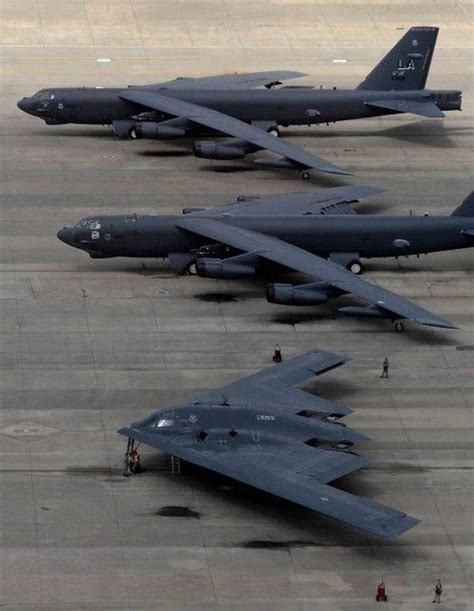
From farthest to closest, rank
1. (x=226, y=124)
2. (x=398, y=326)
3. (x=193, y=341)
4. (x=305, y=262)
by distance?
(x=226, y=124)
(x=305, y=262)
(x=398, y=326)
(x=193, y=341)

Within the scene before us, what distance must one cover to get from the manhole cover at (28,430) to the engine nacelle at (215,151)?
28346mm

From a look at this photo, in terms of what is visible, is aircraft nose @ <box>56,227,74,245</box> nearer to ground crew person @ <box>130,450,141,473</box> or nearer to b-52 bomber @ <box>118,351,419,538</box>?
b-52 bomber @ <box>118,351,419,538</box>

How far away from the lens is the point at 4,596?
61.4 m

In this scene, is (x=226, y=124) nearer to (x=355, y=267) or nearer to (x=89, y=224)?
(x=89, y=224)

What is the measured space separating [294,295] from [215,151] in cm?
1813

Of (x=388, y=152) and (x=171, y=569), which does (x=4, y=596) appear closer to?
(x=171, y=569)

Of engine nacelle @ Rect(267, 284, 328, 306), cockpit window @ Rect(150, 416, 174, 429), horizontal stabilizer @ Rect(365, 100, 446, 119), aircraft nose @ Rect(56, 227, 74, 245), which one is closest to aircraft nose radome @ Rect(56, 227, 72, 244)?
aircraft nose @ Rect(56, 227, 74, 245)

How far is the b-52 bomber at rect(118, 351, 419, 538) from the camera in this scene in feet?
214

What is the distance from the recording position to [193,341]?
79.5 metres

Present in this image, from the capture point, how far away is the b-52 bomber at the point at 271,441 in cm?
6531

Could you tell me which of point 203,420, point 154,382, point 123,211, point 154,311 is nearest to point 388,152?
point 123,211

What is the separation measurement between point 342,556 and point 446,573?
324 centimetres

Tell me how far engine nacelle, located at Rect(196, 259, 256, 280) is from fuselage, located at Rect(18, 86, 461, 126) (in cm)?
1928

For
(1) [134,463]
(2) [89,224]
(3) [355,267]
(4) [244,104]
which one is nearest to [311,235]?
(3) [355,267]
